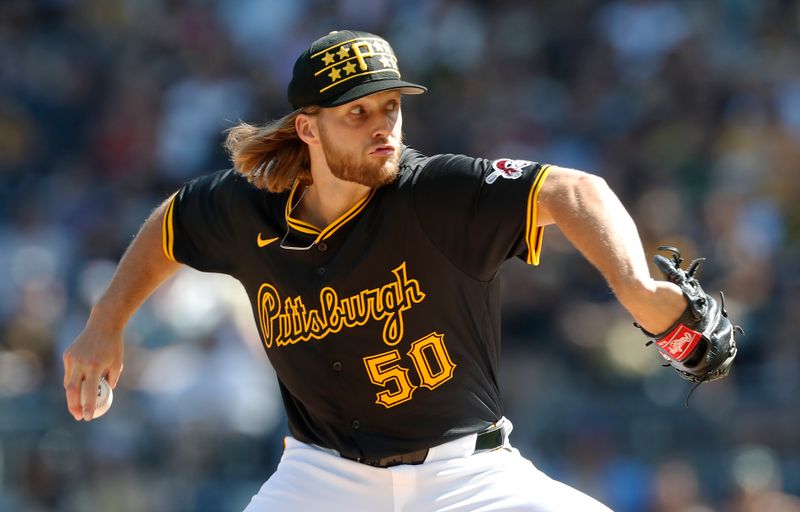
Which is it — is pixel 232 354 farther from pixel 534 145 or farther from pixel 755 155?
pixel 755 155

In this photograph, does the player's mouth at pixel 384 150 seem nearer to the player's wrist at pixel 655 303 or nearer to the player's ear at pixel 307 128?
the player's ear at pixel 307 128

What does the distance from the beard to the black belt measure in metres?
0.88

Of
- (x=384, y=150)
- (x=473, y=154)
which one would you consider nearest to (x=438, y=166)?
(x=384, y=150)

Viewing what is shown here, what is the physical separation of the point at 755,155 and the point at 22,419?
18.2 feet

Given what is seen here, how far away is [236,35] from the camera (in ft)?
38.5

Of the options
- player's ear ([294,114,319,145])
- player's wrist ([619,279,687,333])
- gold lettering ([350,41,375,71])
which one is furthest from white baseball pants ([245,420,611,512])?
gold lettering ([350,41,375,71])

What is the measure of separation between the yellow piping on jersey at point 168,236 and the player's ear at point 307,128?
60cm

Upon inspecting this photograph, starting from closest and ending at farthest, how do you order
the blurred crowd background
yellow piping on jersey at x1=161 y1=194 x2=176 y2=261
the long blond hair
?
the long blond hair → yellow piping on jersey at x1=161 y1=194 x2=176 y2=261 → the blurred crowd background

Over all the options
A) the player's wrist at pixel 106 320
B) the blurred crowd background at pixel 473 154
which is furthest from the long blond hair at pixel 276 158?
the blurred crowd background at pixel 473 154

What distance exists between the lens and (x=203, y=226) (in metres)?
4.56

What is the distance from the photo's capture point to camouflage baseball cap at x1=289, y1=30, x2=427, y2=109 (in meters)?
4.11

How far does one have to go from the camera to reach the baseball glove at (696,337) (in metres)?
3.55

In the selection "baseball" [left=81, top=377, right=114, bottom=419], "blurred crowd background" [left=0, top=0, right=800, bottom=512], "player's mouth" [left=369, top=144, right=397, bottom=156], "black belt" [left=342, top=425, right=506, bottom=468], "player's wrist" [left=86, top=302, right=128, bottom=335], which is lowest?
"blurred crowd background" [left=0, top=0, right=800, bottom=512]

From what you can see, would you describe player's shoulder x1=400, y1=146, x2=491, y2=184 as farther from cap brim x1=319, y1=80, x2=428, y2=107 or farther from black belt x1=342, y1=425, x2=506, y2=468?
black belt x1=342, y1=425, x2=506, y2=468
